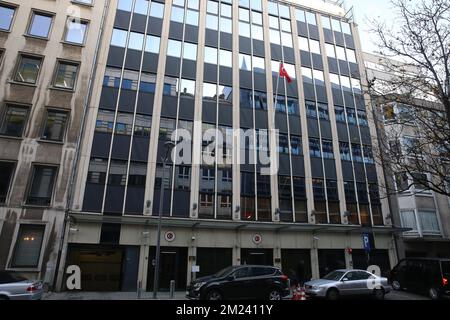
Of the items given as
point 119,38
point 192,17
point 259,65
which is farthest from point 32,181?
point 259,65

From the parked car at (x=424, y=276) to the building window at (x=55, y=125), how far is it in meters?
22.9

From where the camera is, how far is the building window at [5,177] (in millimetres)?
17578

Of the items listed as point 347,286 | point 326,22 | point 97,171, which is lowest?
point 347,286

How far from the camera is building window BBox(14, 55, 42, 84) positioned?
788 inches

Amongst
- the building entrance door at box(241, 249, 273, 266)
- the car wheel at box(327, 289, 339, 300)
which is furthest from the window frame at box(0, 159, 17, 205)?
the car wheel at box(327, 289, 339, 300)

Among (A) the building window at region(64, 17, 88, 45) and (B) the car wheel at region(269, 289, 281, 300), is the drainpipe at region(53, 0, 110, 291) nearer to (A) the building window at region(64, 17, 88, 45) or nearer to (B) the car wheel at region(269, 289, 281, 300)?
(A) the building window at region(64, 17, 88, 45)

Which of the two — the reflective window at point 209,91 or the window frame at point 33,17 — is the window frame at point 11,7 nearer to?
the window frame at point 33,17

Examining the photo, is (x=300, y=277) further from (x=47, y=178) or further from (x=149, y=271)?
(x=47, y=178)

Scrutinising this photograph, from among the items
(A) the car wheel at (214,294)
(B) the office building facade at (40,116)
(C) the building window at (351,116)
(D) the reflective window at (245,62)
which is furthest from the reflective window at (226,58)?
(A) the car wheel at (214,294)

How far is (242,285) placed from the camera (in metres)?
13.3

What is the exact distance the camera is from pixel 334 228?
885 inches

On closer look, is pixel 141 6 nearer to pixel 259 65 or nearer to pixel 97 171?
pixel 259 65

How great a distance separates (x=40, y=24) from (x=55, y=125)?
8.18 meters
